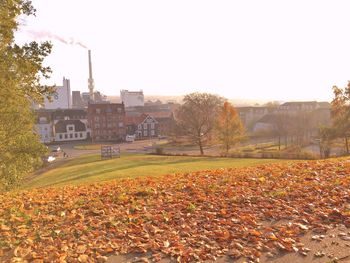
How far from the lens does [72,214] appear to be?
8.77 meters

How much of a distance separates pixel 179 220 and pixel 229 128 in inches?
1616

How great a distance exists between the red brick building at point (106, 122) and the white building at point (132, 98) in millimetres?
67806

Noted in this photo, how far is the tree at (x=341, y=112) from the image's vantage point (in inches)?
1626

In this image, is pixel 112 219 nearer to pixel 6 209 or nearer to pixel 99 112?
pixel 6 209

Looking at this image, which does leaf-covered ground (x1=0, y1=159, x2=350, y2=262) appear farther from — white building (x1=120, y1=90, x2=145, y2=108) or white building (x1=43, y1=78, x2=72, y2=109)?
white building (x1=120, y1=90, x2=145, y2=108)

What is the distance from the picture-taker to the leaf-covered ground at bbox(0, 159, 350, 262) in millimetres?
6781

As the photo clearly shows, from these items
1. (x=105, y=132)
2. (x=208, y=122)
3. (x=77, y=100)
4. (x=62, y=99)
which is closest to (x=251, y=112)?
(x=105, y=132)

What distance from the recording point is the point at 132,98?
164875mm

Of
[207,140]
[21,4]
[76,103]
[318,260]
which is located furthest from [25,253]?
[76,103]

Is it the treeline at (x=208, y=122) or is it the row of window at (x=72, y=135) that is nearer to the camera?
the treeline at (x=208, y=122)

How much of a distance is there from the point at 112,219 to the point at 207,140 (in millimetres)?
Result: 49620

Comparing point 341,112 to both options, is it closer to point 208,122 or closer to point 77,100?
point 208,122

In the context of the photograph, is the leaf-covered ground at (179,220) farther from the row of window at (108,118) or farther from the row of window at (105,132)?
the row of window at (108,118)

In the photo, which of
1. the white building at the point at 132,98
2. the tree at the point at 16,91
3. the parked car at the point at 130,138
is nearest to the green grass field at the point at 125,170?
the tree at the point at 16,91
